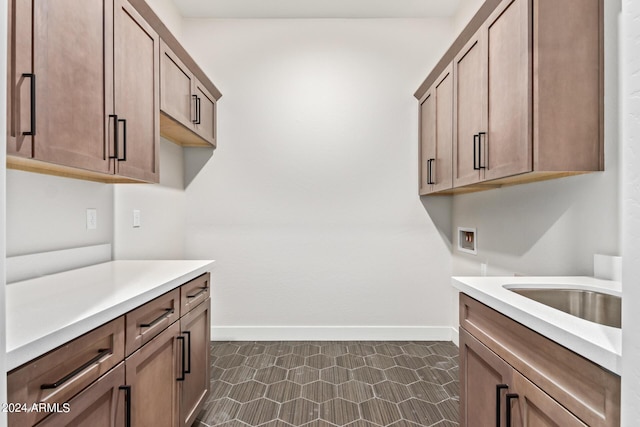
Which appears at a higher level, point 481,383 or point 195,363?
point 481,383

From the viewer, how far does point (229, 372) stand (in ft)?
7.65

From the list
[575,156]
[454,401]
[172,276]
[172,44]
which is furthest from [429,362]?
[172,44]

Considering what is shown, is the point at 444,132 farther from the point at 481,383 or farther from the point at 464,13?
the point at 481,383

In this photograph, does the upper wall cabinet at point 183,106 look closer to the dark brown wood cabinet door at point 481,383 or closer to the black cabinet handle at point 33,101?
the black cabinet handle at point 33,101

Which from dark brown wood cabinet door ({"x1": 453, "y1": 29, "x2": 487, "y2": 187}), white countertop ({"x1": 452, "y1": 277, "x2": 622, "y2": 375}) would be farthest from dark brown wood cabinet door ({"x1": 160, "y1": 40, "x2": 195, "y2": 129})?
white countertop ({"x1": 452, "y1": 277, "x2": 622, "y2": 375})

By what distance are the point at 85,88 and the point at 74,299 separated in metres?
0.80

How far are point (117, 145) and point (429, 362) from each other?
246cm

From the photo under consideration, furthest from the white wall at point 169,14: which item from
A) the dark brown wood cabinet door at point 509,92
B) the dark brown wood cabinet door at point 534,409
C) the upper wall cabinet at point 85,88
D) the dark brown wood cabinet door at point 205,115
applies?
the dark brown wood cabinet door at point 534,409

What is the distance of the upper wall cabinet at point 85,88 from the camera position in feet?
3.28

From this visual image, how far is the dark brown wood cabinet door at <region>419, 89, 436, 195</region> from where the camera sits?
2.53 meters

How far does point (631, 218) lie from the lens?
605mm

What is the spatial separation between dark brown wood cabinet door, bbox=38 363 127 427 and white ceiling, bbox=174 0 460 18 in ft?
9.30

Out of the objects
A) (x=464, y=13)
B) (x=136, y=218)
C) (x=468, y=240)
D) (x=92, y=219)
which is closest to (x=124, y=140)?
(x=92, y=219)

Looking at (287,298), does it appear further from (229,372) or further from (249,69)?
(249,69)
